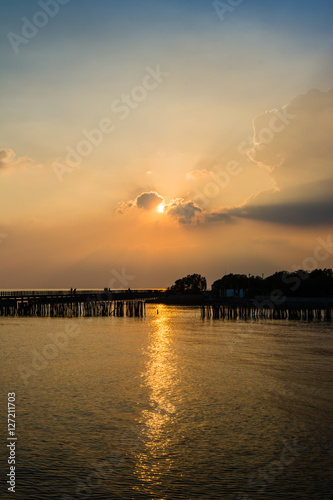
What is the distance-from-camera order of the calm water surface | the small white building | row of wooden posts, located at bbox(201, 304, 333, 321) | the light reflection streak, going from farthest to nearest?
the small white building
row of wooden posts, located at bbox(201, 304, 333, 321)
the light reflection streak
the calm water surface

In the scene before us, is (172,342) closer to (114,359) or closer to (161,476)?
(114,359)

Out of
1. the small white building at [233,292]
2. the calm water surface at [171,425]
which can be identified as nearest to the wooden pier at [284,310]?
the small white building at [233,292]

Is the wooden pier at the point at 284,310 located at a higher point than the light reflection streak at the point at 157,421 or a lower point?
higher

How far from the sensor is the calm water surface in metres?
12.1

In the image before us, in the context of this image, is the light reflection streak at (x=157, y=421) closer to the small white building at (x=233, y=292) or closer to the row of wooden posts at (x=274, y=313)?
the row of wooden posts at (x=274, y=313)

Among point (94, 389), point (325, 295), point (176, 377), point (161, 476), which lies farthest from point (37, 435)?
point (325, 295)

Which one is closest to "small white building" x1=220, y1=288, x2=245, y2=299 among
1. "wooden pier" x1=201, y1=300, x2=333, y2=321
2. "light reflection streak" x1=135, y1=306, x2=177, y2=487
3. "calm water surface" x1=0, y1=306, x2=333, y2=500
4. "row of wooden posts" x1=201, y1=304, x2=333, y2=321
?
"row of wooden posts" x1=201, y1=304, x2=333, y2=321

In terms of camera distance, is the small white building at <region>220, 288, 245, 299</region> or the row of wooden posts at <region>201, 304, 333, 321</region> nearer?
the row of wooden posts at <region>201, 304, 333, 321</region>

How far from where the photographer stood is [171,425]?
17109 millimetres

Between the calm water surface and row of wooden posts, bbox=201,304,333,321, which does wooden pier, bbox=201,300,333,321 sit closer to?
row of wooden posts, bbox=201,304,333,321

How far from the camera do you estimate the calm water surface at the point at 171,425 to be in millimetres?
12062

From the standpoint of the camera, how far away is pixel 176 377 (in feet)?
86.0

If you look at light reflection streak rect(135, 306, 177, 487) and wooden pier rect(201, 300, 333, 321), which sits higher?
wooden pier rect(201, 300, 333, 321)

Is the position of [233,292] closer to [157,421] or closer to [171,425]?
[157,421]
